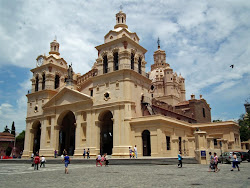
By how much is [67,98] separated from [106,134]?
27.7 feet

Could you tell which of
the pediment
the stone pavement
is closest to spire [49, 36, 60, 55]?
the pediment

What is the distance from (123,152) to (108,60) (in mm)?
13555

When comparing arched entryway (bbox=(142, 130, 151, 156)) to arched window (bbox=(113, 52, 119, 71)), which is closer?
arched entryway (bbox=(142, 130, 151, 156))

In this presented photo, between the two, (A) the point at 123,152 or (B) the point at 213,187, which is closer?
(B) the point at 213,187

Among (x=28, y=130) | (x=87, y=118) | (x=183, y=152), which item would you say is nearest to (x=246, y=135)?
(x=183, y=152)

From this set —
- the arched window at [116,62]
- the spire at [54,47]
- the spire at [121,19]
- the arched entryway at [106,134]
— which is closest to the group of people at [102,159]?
the arched entryway at [106,134]

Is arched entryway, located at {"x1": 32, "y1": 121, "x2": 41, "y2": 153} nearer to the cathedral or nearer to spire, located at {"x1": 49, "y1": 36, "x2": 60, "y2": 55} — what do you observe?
the cathedral

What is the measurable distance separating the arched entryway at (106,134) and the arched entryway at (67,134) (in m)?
7.22

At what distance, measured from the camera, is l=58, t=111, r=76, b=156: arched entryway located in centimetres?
3997

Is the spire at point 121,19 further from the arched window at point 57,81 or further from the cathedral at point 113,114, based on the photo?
the arched window at point 57,81

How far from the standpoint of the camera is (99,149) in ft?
109

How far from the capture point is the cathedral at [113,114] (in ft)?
101

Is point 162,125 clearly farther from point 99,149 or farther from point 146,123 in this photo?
Result: point 99,149

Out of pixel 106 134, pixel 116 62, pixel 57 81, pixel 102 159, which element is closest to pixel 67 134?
pixel 106 134
